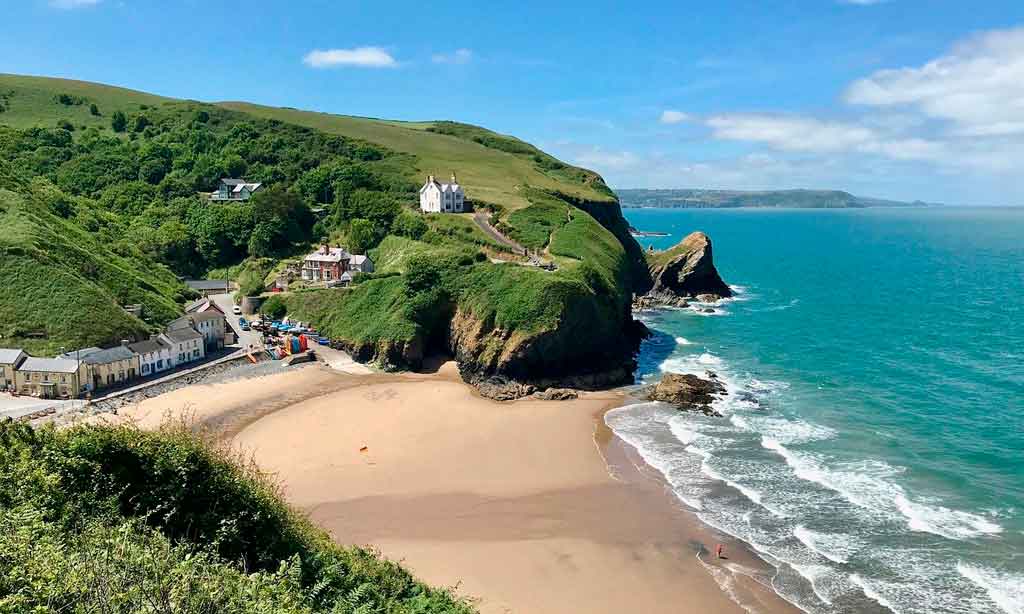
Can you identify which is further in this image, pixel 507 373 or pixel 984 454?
pixel 507 373

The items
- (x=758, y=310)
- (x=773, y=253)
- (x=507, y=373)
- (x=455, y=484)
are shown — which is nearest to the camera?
(x=455, y=484)

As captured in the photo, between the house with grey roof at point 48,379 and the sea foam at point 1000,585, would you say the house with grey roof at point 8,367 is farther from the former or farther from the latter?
the sea foam at point 1000,585

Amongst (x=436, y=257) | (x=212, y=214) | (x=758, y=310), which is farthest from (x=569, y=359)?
(x=212, y=214)

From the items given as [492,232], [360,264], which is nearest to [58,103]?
[360,264]

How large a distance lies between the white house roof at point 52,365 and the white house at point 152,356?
4.48 meters

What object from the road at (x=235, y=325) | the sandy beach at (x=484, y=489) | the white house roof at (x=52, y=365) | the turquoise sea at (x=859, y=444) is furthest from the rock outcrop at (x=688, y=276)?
the white house roof at (x=52, y=365)

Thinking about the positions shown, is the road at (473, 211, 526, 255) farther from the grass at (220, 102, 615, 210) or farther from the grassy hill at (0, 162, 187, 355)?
the grassy hill at (0, 162, 187, 355)

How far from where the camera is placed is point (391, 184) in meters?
90.9

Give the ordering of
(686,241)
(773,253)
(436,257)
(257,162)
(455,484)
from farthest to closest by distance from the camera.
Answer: (773,253) → (257,162) → (686,241) → (436,257) → (455,484)

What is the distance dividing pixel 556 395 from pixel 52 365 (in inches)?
1275

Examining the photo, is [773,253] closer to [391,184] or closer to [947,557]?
[391,184]

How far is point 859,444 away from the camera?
3700cm

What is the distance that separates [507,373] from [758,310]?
40894 millimetres

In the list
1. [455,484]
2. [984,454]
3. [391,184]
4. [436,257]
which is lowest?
[455,484]
